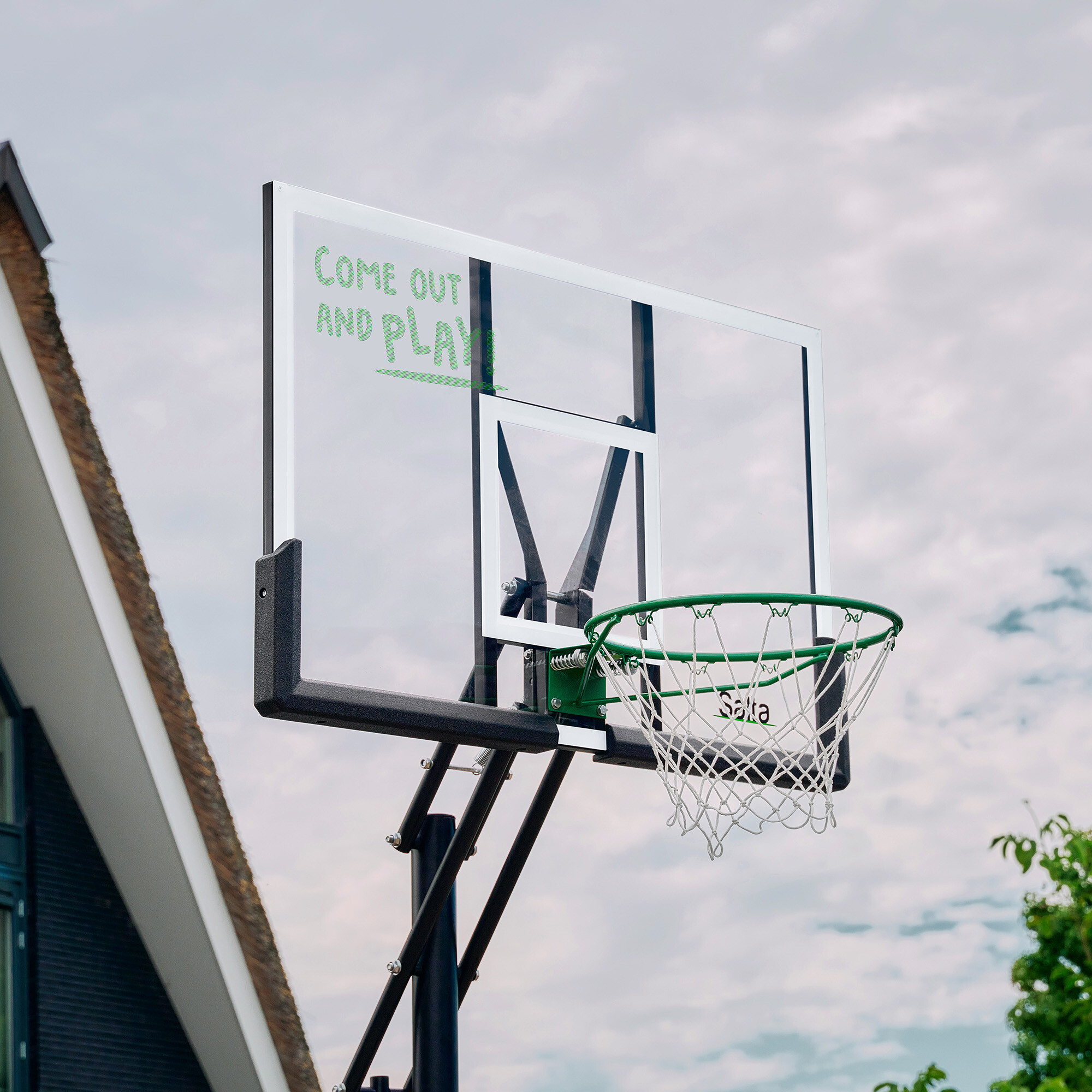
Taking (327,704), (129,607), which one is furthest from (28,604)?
(327,704)

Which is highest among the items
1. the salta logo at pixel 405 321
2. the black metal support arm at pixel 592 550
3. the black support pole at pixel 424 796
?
the salta logo at pixel 405 321

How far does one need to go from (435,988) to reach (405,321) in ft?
7.47

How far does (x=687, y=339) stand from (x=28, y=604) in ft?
9.47

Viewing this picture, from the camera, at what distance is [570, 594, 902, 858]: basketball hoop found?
471 cm

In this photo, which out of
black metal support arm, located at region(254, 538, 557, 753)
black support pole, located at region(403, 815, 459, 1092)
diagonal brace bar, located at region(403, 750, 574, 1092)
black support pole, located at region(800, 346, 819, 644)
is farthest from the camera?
black support pole, located at region(800, 346, 819, 644)

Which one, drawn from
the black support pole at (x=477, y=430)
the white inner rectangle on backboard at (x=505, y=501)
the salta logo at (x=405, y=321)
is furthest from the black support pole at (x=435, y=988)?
the salta logo at (x=405, y=321)

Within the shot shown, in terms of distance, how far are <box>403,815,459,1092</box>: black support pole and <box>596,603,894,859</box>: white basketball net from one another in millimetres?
858

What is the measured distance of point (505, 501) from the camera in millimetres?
4910

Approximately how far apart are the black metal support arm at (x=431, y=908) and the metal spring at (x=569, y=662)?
0.33m

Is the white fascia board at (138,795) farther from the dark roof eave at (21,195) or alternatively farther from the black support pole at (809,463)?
the black support pole at (809,463)

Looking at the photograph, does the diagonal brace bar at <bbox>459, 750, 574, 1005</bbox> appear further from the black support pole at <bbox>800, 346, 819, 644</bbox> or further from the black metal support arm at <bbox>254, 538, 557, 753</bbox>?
the black support pole at <bbox>800, 346, 819, 644</bbox>

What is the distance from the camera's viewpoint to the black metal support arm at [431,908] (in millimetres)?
5004

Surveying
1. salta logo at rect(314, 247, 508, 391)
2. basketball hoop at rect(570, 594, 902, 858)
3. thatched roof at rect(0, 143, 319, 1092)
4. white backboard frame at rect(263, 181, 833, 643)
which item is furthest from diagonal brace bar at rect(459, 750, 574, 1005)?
salta logo at rect(314, 247, 508, 391)

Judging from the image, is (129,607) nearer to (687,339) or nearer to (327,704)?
(327,704)
